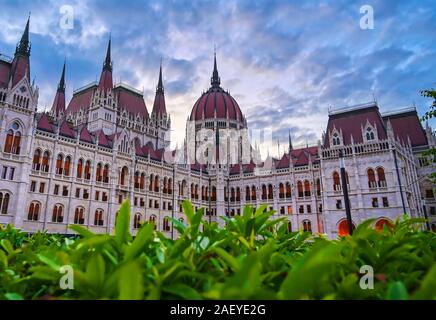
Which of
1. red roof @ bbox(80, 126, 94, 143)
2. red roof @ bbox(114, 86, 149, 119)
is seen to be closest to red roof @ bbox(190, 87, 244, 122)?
red roof @ bbox(114, 86, 149, 119)

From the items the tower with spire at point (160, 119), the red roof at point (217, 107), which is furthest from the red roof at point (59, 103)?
the red roof at point (217, 107)

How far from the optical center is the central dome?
7800 centimetres

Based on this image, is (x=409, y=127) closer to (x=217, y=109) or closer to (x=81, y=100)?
(x=217, y=109)

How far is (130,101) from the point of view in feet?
209

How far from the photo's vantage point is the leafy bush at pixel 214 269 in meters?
1.29

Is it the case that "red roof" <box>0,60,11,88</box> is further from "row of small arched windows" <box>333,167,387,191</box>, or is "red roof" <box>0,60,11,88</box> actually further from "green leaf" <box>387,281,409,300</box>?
"row of small arched windows" <box>333,167,387,191</box>

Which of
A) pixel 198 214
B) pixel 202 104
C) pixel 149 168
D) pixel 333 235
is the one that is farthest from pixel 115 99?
pixel 198 214

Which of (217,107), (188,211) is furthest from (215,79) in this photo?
(188,211)

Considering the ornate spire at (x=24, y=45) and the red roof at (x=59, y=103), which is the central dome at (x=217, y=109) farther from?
the ornate spire at (x=24, y=45)

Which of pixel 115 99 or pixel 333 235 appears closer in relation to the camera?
pixel 333 235

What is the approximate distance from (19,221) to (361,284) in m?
37.8

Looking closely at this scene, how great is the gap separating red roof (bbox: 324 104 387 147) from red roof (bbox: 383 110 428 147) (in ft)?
26.0

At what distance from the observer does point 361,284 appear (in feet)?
5.57
